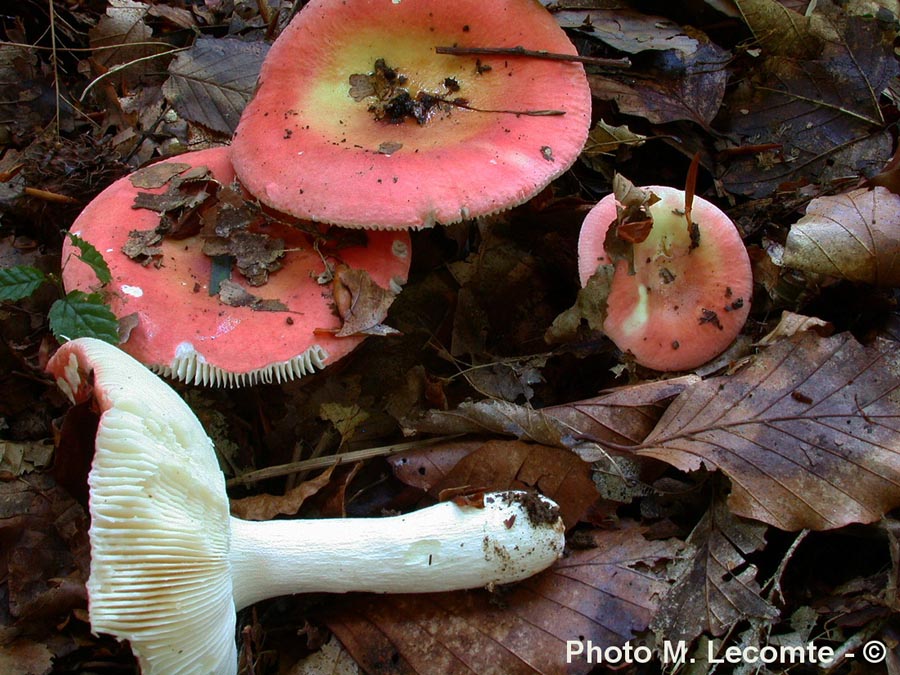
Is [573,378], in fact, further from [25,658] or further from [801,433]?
[25,658]

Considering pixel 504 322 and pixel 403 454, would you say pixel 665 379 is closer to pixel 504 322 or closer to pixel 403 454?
pixel 504 322

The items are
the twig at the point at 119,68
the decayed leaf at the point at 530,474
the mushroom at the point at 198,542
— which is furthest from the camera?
the twig at the point at 119,68

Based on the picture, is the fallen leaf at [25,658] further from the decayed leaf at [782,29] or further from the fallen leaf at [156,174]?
the decayed leaf at [782,29]

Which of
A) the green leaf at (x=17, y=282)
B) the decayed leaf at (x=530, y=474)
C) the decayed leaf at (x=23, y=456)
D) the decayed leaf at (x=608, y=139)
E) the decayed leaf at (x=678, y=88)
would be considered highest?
the decayed leaf at (x=678, y=88)

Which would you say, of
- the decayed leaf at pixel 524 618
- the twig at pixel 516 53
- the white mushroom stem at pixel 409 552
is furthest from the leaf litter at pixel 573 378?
the twig at pixel 516 53

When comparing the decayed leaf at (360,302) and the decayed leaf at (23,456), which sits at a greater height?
the decayed leaf at (360,302)

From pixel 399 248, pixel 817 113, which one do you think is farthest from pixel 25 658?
pixel 817 113

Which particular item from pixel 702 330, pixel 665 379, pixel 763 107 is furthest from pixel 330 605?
pixel 763 107

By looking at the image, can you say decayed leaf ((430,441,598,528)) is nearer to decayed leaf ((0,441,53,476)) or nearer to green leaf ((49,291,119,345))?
green leaf ((49,291,119,345))
